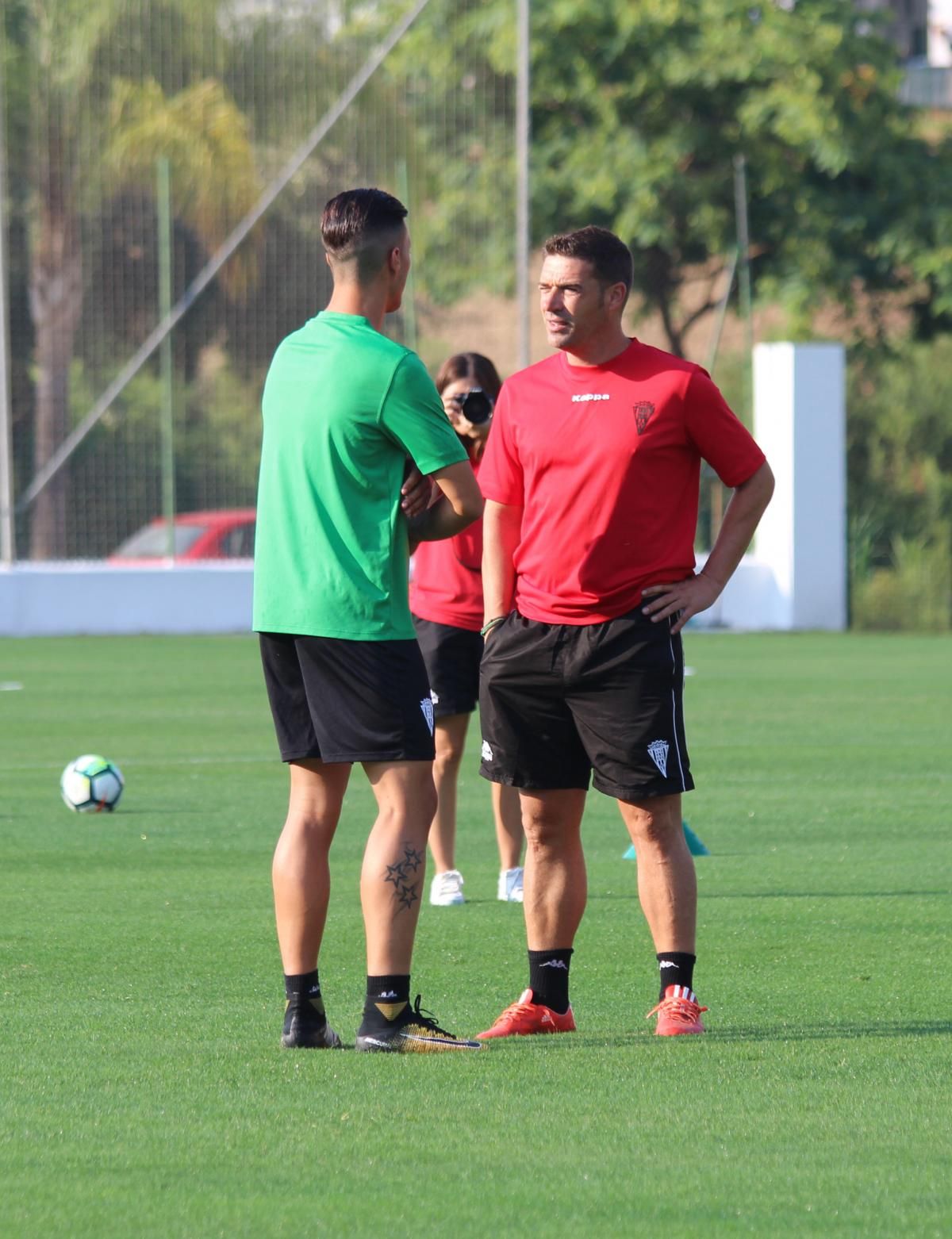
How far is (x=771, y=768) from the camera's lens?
1261cm

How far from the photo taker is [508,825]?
8.38 meters

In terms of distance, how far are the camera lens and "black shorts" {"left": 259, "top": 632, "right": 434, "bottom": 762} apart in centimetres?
233

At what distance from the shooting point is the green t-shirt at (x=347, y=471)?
542 centimetres

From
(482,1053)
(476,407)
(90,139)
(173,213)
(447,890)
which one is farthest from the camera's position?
(173,213)

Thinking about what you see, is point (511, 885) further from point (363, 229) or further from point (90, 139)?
point (90, 139)

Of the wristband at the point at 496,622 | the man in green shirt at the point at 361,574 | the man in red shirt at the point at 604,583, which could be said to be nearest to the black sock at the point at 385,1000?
the man in green shirt at the point at 361,574

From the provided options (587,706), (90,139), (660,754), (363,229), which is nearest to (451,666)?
(587,706)

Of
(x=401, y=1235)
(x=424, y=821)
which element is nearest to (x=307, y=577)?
(x=424, y=821)

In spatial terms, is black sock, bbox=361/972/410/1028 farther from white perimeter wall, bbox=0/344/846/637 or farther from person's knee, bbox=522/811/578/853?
white perimeter wall, bbox=0/344/846/637

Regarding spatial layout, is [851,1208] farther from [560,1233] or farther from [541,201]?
[541,201]

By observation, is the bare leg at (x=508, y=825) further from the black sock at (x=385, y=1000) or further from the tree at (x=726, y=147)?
the tree at (x=726, y=147)

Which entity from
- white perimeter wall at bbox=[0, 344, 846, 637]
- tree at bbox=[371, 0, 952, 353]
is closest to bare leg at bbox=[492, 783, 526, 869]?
white perimeter wall at bbox=[0, 344, 846, 637]

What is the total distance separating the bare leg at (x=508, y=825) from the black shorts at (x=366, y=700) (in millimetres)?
2825

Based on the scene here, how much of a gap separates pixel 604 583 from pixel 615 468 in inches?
12.1
